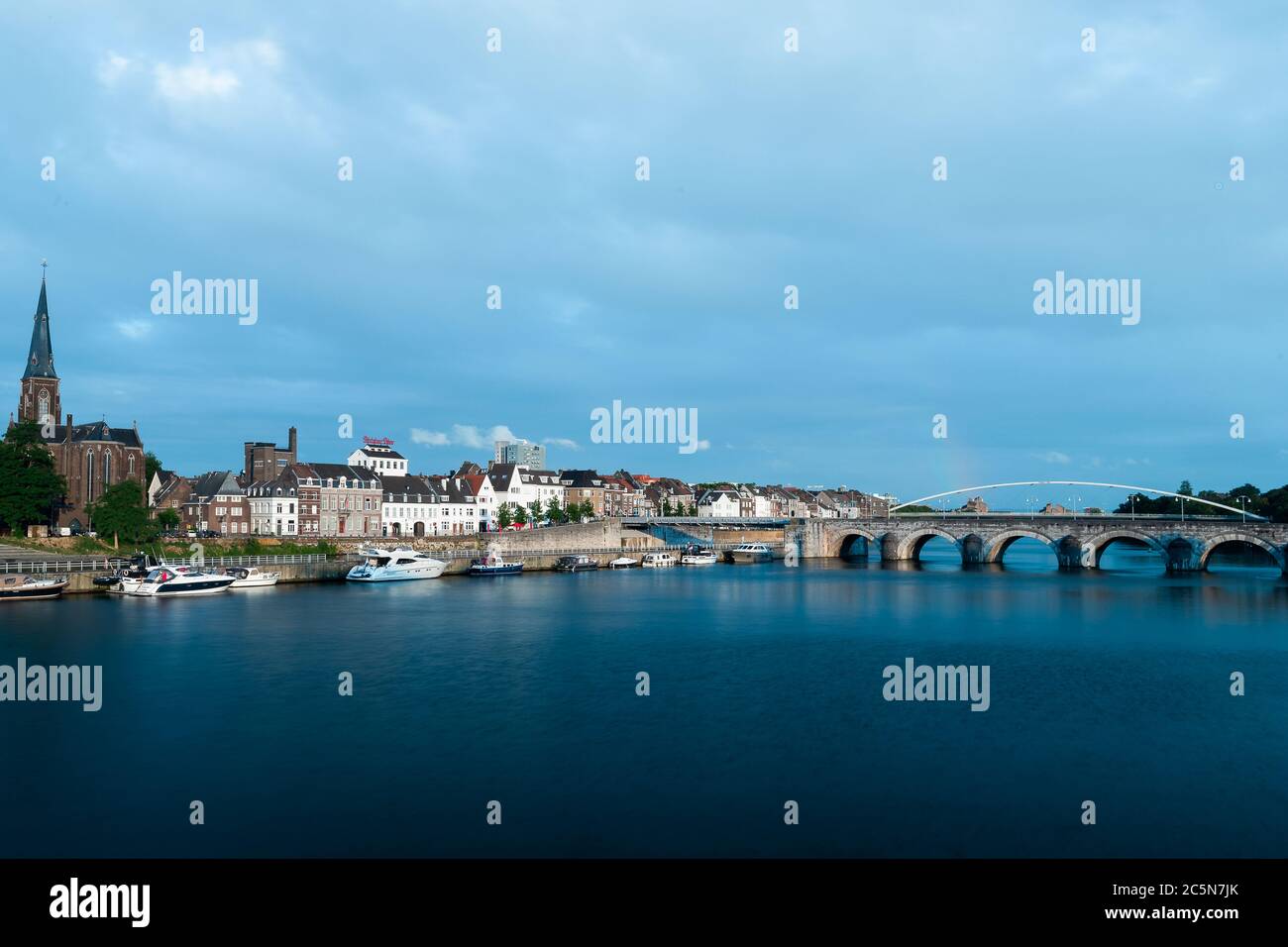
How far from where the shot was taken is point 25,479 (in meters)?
68.7

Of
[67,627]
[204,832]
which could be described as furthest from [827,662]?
[67,627]

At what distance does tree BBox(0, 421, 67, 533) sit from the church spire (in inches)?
498

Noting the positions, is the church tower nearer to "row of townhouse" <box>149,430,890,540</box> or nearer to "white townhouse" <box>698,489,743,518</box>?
"row of townhouse" <box>149,430,890,540</box>

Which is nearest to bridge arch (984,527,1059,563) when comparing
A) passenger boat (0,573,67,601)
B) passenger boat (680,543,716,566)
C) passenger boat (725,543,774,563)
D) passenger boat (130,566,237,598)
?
passenger boat (725,543,774,563)

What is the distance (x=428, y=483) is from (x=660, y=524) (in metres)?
30.5

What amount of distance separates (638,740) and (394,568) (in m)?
49.0

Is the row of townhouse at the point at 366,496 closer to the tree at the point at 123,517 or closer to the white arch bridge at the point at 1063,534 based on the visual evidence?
the tree at the point at 123,517

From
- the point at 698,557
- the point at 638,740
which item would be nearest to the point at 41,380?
the point at 698,557

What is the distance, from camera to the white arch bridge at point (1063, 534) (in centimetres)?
7200

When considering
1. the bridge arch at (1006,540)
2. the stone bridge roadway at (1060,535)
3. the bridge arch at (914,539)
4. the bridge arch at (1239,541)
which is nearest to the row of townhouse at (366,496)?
the stone bridge roadway at (1060,535)

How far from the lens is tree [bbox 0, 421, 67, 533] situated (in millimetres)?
67312

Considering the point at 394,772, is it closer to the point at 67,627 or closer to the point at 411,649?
the point at 411,649

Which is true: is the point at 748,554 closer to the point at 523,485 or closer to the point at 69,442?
the point at 523,485

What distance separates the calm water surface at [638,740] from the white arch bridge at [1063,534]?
3115 cm
